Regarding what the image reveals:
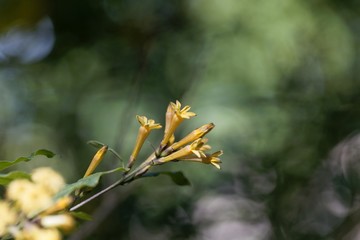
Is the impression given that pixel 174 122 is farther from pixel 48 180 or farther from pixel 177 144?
pixel 48 180

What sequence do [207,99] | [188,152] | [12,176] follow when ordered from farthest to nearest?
[207,99] → [188,152] → [12,176]

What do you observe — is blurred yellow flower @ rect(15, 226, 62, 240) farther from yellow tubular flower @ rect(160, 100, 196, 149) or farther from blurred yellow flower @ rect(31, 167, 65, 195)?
yellow tubular flower @ rect(160, 100, 196, 149)

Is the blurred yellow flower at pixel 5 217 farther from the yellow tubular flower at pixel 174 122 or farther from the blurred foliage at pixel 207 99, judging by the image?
the blurred foliage at pixel 207 99

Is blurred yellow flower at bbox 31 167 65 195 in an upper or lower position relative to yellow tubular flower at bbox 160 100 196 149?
lower

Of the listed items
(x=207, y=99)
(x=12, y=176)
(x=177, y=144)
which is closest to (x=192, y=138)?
(x=177, y=144)

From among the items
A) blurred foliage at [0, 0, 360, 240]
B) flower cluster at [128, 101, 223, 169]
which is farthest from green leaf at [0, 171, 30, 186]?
blurred foliage at [0, 0, 360, 240]

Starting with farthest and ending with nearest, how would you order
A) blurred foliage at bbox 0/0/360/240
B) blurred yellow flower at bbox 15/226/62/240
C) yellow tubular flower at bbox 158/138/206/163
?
1. blurred foliage at bbox 0/0/360/240
2. yellow tubular flower at bbox 158/138/206/163
3. blurred yellow flower at bbox 15/226/62/240

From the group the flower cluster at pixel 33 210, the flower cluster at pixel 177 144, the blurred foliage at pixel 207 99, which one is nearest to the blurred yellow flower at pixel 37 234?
the flower cluster at pixel 33 210
